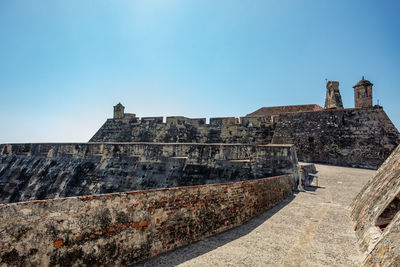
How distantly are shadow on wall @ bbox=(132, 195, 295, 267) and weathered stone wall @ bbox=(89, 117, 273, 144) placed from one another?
11.4 metres

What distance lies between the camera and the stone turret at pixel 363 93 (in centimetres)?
2705

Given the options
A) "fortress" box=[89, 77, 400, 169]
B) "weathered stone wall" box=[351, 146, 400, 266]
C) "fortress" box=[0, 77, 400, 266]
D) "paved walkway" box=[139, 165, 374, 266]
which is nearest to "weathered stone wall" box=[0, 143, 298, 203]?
"fortress" box=[0, 77, 400, 266]

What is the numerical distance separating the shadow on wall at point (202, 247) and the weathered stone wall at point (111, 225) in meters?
0.11

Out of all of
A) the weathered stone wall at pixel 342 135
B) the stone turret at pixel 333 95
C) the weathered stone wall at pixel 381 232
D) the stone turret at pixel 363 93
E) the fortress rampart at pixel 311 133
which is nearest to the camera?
the weathered stone wall at pixel 381 232

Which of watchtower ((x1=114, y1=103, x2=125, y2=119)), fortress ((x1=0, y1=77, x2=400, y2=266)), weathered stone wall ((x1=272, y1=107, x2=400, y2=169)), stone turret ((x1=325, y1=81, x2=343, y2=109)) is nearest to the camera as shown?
fortress ((x1=0, y1=77, x2=400, y2=266))

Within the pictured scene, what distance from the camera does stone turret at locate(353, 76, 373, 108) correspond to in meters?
27.0

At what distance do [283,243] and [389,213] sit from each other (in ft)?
5.18

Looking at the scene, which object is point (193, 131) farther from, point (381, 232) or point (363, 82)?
point (363, 82)

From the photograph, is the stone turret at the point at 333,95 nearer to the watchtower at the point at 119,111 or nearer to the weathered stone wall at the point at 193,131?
the weathered stone wall at the point at 193,131

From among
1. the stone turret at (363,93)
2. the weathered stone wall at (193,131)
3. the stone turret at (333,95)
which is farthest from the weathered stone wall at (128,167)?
the stone turret at (363,93)

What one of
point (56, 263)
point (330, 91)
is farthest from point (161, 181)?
point (330, 91)

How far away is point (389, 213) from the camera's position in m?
3.22

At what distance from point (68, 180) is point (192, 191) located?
998 centimetres

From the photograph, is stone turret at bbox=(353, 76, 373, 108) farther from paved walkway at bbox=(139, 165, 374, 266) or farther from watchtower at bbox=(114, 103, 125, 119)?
watchtower at bbox=(114, 103, 125, 119)
